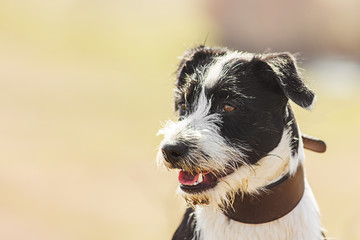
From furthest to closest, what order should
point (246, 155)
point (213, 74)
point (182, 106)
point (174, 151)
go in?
point (182, 106) < point (213, 74) < point (246, 155) < point (174, 151)

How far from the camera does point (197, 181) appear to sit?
324cm

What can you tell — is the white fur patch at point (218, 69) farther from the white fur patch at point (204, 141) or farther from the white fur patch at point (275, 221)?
the white fur patch at point (275, 221)

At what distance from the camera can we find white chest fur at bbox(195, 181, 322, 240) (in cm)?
322

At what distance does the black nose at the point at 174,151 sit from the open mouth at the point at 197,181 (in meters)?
0.18

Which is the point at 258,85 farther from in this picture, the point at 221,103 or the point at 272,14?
the point at 272,14

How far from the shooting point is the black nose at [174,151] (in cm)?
305

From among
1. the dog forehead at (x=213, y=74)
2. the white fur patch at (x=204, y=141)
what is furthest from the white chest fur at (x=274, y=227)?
the dog forehead at (x=213, y=74)

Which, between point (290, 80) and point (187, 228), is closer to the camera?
Answer: point (290, 80)

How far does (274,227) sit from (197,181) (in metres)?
0.51

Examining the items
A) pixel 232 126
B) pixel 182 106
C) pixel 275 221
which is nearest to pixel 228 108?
pixel 232 126

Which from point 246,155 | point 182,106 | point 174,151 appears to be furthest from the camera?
point 182,106

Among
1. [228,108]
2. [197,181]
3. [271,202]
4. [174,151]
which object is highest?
[228,108]

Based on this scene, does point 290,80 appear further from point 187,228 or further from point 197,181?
point 187,228

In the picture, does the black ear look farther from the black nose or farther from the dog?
the black nose
